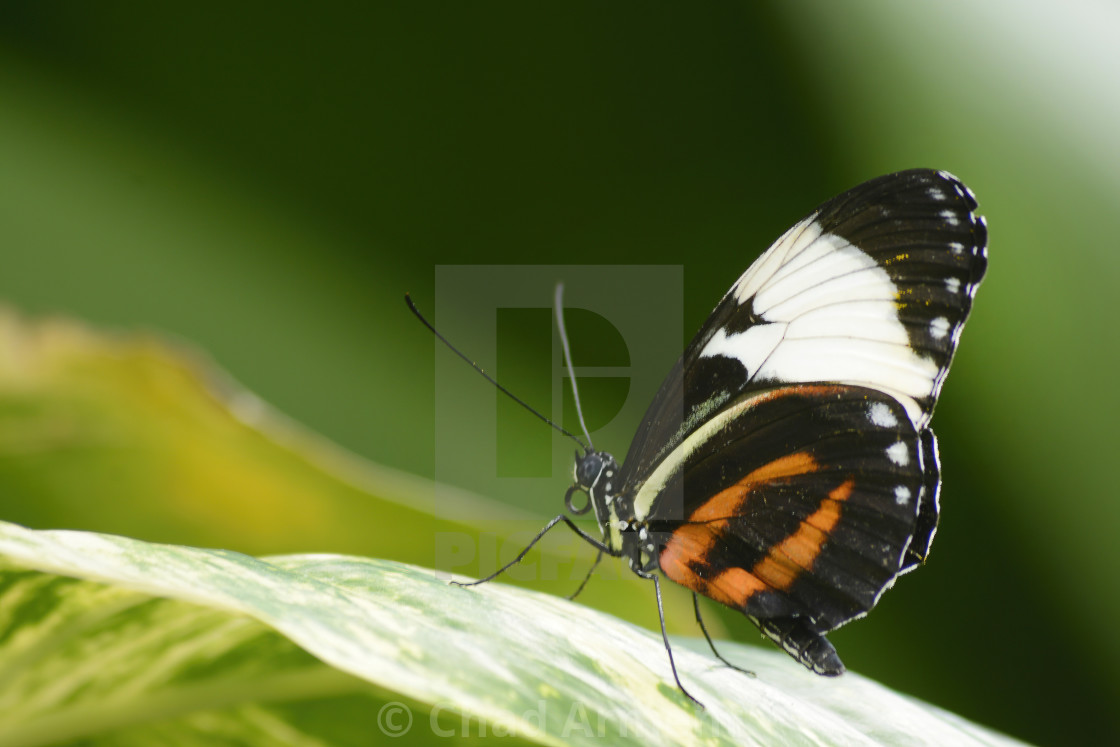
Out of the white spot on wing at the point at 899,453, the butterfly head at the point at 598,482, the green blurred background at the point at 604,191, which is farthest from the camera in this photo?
the green blurred background at the point at 604,191

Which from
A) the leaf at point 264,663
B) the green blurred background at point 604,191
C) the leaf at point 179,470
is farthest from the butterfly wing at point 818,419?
the green blurred background at point 604,191

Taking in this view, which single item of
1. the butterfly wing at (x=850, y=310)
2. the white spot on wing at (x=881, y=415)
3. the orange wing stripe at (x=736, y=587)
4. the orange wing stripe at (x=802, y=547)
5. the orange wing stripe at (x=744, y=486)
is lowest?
the orange wing stripe at (x=736, y=587)

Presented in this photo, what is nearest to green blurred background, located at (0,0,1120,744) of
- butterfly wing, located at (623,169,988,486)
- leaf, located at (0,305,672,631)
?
leaf, located at (0,305,672,631)

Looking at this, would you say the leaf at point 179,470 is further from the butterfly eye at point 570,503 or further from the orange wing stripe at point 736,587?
the orange wing stripe at point 736,587

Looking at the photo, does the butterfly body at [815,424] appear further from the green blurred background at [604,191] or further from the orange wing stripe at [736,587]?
the green blurred background at [604,191]

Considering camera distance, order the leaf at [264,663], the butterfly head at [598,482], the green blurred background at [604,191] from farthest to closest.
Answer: the green blurred background at [604,191] < the butterfly head at [598,482] < the leaf at [264,663]

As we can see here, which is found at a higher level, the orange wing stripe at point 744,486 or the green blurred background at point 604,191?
the green blurred background at point 604,191

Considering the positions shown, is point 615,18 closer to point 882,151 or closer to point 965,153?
point 882,151

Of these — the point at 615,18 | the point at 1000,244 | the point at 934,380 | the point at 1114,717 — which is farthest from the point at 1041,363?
→ the point at 615,18

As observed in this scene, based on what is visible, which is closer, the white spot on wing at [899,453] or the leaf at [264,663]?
the leaf at [264,663]
